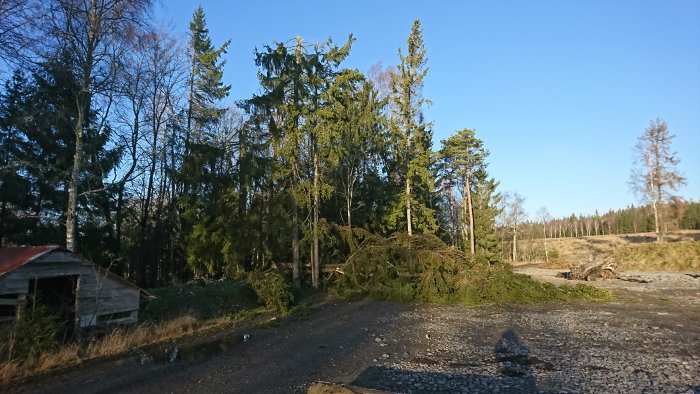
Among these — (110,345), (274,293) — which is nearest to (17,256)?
(110,345)

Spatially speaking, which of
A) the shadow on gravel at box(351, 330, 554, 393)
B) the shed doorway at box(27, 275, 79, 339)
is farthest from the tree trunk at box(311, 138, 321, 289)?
the shadow on gravel at box(351, 330, 554, 393)

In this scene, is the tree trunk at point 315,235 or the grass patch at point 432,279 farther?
the tree trunk at point 315,235

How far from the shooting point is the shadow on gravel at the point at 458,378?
24.6 feet

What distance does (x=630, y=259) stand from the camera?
40.3 meters

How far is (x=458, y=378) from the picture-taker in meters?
8.12

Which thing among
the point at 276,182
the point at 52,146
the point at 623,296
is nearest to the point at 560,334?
the point at 623,296

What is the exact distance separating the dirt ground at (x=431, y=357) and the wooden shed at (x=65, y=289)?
240 centimetres

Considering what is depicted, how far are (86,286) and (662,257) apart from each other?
43.3m

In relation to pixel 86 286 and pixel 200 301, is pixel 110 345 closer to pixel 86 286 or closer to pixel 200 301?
pixel 86 286

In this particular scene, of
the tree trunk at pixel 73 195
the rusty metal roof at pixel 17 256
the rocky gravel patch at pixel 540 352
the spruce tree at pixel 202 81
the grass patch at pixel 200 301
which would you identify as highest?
the spruce tree at pixel 202 81

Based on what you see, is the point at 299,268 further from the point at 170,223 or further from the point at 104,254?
the point at 104,254

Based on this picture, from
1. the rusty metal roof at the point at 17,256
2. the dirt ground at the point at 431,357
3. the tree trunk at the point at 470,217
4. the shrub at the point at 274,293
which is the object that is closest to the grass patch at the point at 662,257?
the tree trunk at the point at 470,217

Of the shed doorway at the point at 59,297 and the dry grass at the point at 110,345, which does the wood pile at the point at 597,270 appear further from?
the shed doorway at the point at 59,297

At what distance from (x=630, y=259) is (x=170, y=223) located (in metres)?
39.7
